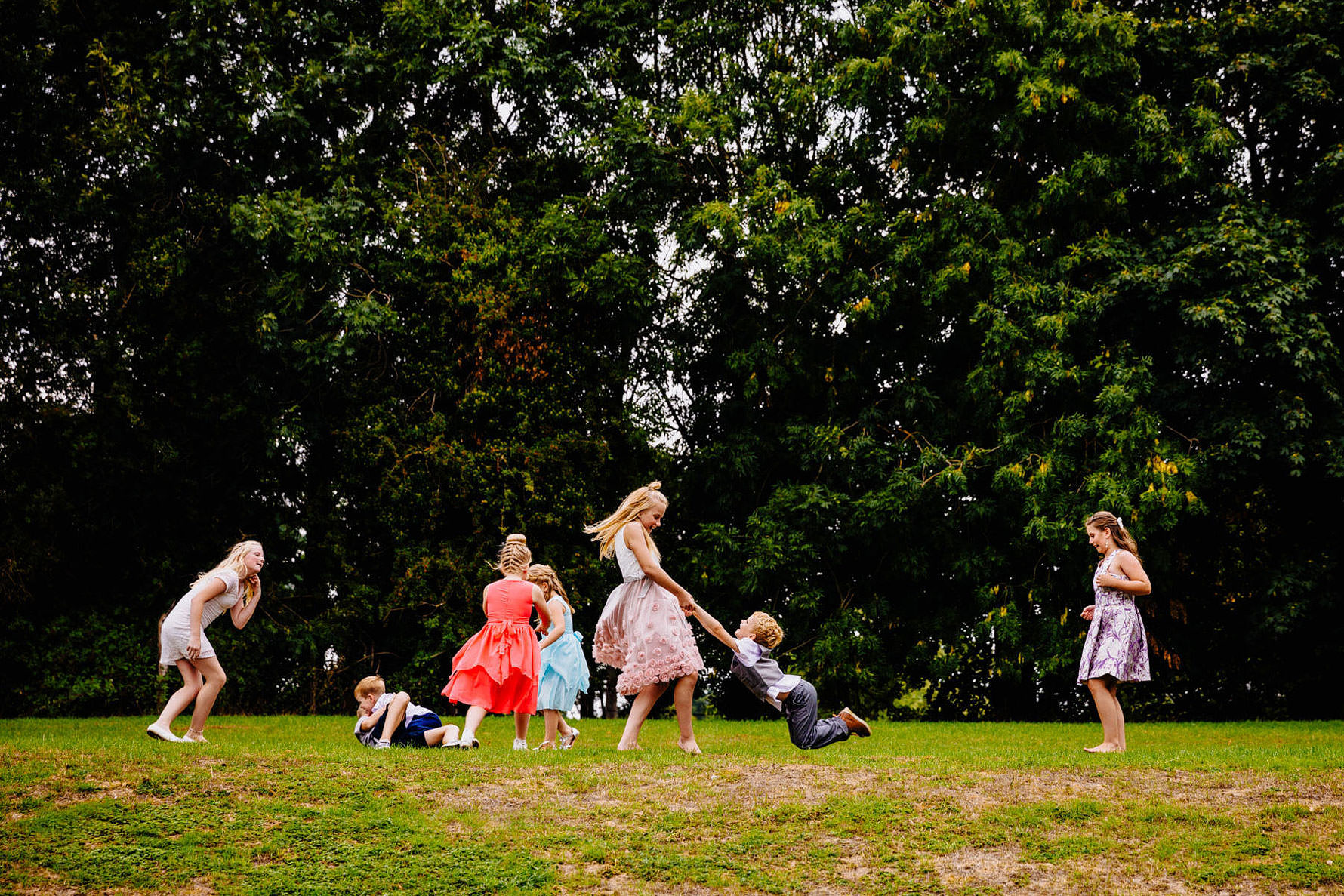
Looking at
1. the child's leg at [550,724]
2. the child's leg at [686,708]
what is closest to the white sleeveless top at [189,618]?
the child's leg at [550,724]

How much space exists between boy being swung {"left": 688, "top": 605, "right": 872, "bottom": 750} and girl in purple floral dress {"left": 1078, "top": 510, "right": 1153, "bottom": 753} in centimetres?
205

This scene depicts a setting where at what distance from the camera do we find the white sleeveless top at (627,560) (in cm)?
978

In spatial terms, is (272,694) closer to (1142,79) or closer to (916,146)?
(916,146)

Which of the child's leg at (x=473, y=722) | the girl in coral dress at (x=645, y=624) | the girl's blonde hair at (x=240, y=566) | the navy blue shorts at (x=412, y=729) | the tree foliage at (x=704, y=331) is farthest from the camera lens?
the tree foliage at (x=704, y=331)

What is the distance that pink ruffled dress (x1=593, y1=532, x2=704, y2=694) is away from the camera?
31.7 ft

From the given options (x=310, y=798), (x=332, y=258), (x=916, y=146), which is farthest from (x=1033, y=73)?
(x=310, y=798)

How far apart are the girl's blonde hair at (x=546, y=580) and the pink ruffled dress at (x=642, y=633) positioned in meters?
1.20

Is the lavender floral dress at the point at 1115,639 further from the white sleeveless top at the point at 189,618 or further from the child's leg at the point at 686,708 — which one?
the white sleeveless top at the point at 189,618

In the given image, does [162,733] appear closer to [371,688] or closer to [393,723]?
[371,688]

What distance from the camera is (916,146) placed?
20.6m

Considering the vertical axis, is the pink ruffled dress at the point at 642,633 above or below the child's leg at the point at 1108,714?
above

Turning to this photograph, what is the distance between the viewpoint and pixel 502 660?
1030cm

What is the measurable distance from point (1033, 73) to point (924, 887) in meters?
14.5

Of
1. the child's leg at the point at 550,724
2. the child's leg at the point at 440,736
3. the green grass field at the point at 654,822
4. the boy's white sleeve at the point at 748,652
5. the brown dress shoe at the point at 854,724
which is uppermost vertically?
the boy's white sleeve at the point at 748,652
